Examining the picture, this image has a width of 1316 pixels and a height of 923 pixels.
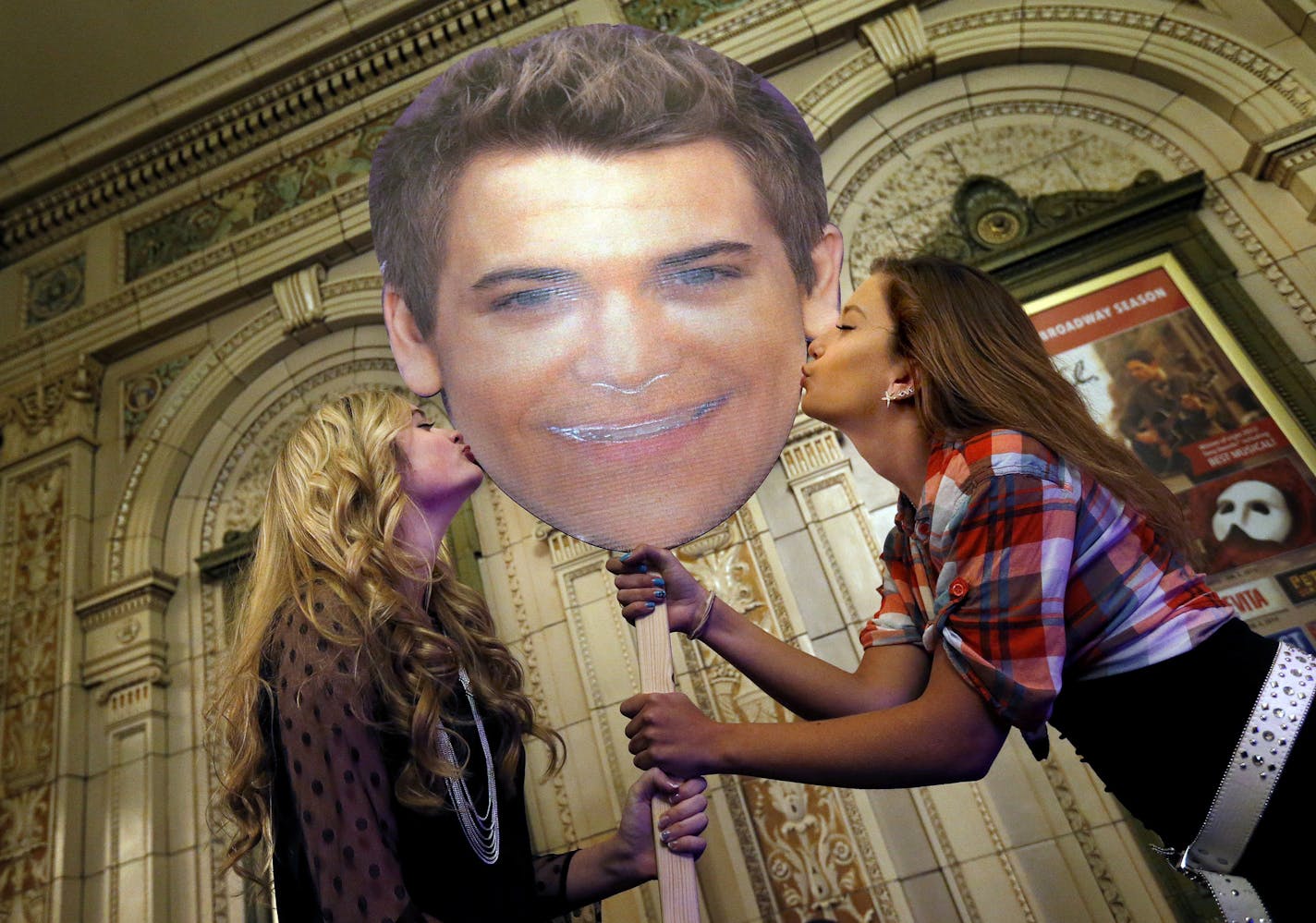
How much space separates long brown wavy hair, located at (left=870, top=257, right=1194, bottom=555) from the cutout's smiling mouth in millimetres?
401

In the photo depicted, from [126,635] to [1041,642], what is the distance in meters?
4.17

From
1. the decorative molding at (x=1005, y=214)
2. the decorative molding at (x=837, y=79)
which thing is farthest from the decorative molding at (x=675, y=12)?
the decorative molding at (x=1005, y=214)

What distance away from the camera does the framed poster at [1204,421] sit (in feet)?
9.82

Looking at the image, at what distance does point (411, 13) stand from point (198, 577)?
3121 mm

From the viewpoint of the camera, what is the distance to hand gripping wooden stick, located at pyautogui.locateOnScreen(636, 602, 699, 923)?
133 cm

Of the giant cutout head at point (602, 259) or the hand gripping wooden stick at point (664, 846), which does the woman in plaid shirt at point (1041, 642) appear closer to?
the hand gripping wooden stick at point (664, 846)

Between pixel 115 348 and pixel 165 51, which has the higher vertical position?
pixel 165 51

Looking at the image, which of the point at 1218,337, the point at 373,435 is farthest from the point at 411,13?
the point at 1218,337

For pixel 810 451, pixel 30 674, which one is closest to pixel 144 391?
pixel 30 674

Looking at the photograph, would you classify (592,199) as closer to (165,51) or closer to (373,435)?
(373,435)

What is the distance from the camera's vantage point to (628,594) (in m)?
1.57

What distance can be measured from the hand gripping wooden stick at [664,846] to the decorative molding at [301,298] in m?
3.44

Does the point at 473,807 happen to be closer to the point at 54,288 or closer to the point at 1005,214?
the point at 1005,214

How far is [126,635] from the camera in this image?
409cm
